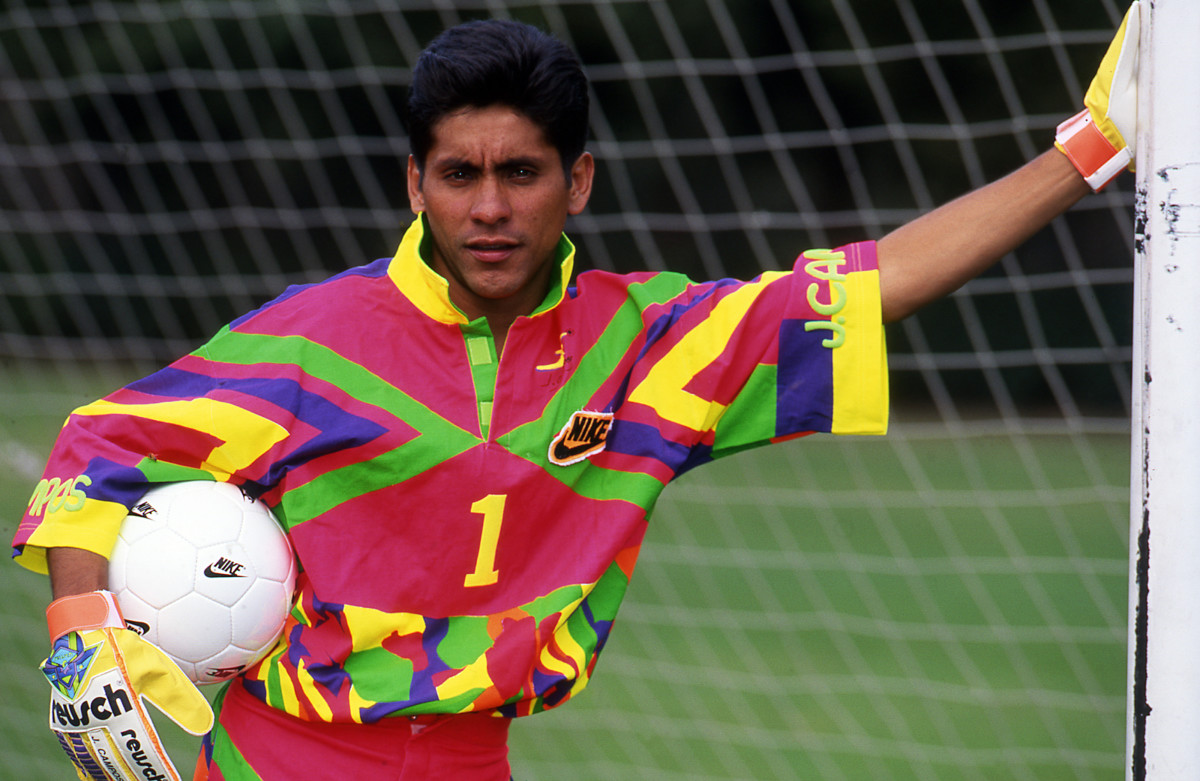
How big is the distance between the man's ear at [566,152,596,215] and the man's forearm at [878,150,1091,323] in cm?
44

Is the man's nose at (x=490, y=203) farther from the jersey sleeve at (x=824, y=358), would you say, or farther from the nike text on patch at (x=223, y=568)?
the nike text on patch at (x=223, y=568)

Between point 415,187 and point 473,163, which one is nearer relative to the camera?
point 473,163

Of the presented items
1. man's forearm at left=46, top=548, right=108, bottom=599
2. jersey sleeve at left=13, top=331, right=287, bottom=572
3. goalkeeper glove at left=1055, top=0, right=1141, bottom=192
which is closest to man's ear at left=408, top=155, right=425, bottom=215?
jersey sleeve at left=13, top=331, right=287, bottom=572

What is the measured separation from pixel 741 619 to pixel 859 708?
101 centimetres

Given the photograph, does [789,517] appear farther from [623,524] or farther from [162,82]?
[623,524]

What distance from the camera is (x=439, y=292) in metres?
1.78

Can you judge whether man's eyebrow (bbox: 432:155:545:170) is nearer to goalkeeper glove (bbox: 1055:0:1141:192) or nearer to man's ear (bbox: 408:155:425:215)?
man's ear (bbox: 408:155:425:215)

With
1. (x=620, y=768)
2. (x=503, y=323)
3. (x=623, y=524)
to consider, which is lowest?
(x=620, y=768)

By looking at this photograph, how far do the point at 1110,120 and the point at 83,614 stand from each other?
1.40m

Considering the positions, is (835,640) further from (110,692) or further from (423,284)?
(110,692)

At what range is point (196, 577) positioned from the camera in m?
1.70

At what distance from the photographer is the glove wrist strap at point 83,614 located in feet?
5.20

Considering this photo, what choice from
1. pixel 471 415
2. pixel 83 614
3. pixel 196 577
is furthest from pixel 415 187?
pixel 83 614

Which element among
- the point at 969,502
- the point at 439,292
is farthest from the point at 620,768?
the point at 969,502
